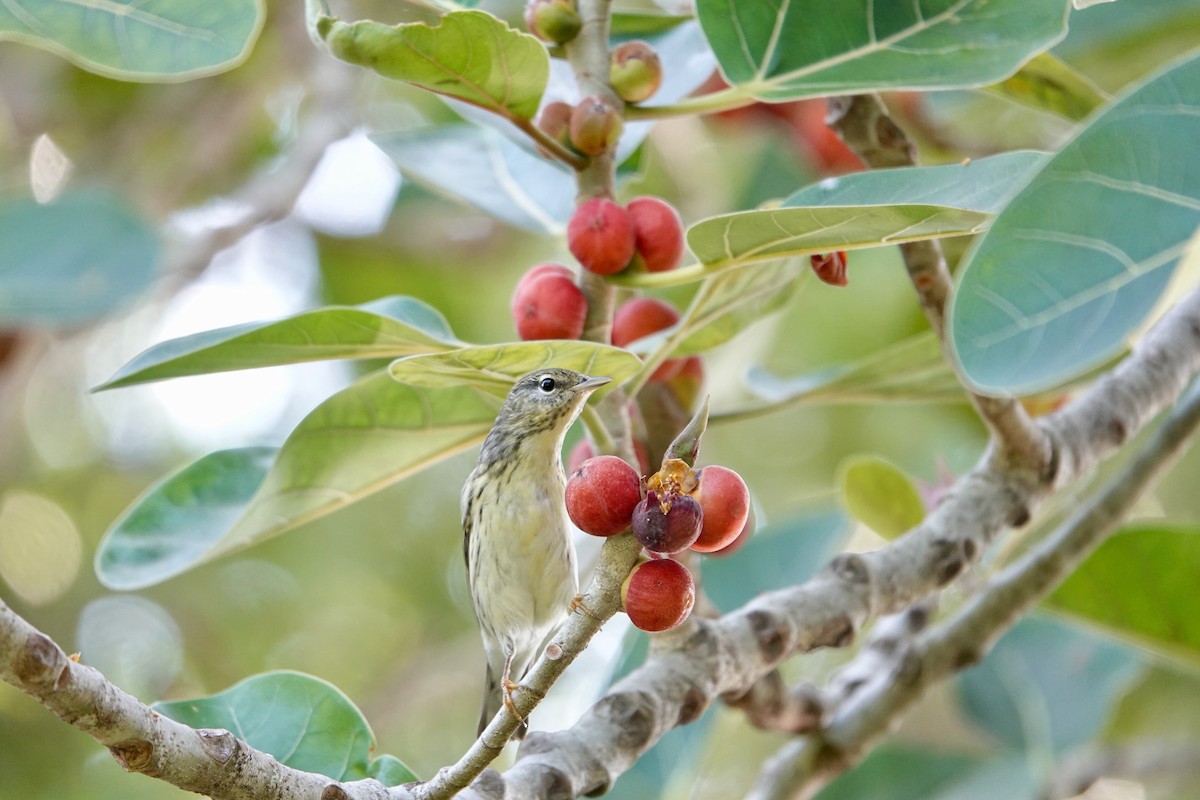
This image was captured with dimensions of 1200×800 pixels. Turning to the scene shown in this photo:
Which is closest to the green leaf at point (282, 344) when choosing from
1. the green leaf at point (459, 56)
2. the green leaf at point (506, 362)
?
the green leaf at point (506, 362)

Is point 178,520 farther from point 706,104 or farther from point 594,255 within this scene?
point 706,104

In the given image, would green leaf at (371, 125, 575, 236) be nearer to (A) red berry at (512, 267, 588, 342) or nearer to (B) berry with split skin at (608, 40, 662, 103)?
(B) berry with split skin at (608, 40, 662, 103)

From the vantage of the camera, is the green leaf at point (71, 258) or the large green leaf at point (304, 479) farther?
the green leaf at point (71, 258)

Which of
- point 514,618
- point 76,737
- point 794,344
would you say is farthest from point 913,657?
point 76,737

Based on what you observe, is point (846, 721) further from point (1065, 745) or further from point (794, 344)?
point (794, 344)

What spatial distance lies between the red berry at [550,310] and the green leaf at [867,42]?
49 centimetres

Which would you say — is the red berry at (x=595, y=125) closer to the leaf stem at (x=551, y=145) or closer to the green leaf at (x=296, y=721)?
the leaf stem at (x=551, y=145)

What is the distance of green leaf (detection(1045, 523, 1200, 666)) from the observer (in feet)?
9.11

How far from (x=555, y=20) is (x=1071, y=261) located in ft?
3.34

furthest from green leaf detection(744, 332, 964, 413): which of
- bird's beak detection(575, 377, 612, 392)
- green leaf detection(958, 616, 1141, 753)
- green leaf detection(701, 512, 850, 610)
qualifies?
green leaf detection(958, 616, 1141, 753)

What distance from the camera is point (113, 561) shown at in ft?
7.03

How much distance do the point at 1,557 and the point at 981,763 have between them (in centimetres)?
395

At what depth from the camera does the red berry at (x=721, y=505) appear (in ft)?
4.03

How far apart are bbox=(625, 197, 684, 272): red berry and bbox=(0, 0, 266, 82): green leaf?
0.70 meters
